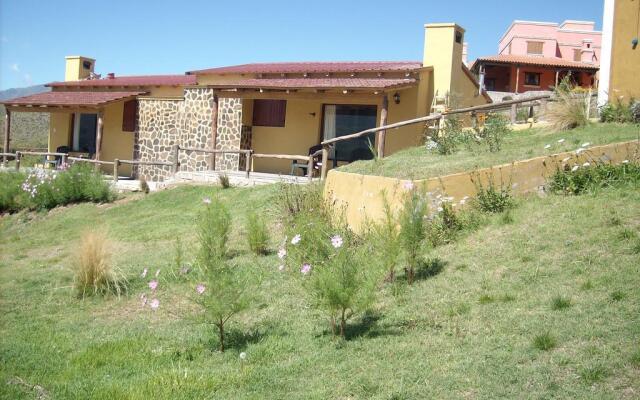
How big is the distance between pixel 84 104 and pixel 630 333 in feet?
67.2

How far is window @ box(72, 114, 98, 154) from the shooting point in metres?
24.7

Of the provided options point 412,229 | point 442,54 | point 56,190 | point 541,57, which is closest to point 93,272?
point 412,229

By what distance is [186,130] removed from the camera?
2027 cm

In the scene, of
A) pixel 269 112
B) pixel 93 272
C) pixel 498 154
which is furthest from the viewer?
pixel 269 112

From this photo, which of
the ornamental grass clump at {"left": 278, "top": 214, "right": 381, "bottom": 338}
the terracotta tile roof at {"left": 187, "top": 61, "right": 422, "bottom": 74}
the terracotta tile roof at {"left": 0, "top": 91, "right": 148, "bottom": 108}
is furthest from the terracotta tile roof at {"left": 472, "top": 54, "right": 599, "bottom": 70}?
the ornamental grass clump at {"left": 278, "top": 214, "right": 381, "bottom": 338}

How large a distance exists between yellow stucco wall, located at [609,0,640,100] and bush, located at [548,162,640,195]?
4458 mm

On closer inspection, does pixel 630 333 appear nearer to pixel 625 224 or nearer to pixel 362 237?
pixel 625 224

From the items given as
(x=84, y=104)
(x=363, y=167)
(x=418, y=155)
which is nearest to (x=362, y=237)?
A: (x=363, y=167)

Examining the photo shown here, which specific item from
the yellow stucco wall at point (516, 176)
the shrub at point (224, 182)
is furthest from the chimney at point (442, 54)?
the yellow stucco wall at point (516, 176)

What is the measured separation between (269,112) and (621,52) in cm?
1098

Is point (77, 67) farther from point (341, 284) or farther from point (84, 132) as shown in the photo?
point (341, 284)

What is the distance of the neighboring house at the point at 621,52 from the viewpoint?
455 inches

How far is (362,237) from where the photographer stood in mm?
8266

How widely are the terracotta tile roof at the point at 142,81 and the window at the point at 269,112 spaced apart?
3.46m
